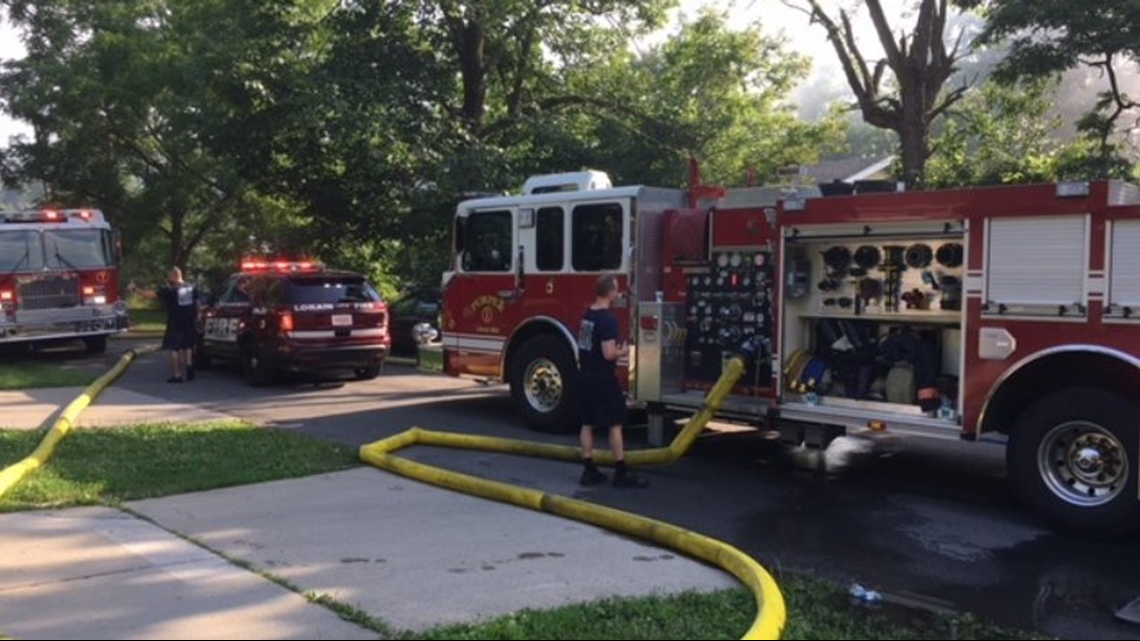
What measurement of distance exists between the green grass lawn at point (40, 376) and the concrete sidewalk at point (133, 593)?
8.71 meters

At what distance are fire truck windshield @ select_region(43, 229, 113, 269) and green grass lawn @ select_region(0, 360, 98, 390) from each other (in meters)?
2.12

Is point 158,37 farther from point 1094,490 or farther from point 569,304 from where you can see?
point 1094,490

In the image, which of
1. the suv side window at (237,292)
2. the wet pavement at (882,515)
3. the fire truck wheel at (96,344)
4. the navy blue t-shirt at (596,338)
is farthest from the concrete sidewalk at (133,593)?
the fire truck wheel at (96,344)

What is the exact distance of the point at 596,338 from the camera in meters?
8.34

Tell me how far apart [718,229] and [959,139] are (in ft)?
48.0

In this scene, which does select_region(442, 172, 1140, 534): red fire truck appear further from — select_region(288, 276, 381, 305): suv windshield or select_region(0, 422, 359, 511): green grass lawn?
select_region(288, 276, 381, 305): suv windshield

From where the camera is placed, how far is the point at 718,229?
31.5ft

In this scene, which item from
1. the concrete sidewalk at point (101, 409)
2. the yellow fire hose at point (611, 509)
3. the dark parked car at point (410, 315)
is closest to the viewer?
the yellow fire hose at point (611, 509)

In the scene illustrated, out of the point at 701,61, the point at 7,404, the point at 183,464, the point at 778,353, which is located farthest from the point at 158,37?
the point at 778,353

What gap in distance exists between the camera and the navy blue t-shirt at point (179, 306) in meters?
15.0

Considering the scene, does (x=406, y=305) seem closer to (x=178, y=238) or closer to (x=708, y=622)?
(x=708, y=622)

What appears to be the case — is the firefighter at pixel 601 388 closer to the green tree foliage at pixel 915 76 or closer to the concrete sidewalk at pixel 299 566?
the concrete sidewalk at pixel 299 566

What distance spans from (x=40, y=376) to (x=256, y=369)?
3377mm

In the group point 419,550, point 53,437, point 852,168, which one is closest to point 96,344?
point 53,437
